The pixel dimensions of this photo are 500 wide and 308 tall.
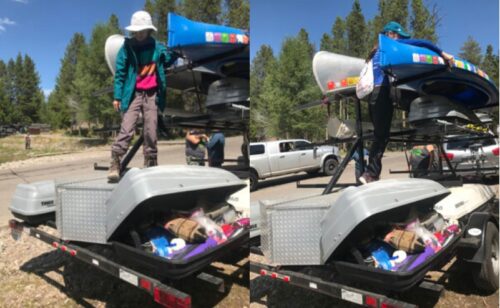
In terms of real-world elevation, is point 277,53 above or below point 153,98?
above

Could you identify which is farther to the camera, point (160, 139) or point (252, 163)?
point (160, 139)

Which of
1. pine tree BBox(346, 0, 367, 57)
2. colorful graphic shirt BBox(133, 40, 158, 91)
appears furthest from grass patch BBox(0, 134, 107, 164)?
pine tree BBox(346, 0, 367, 57)

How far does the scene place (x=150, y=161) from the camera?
177 centimetres

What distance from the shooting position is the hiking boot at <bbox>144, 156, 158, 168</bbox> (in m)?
1.75

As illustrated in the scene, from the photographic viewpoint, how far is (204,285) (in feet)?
5.53

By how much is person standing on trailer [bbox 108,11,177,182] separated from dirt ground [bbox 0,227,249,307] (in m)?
0.56

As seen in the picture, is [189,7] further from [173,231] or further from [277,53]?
[173,231]

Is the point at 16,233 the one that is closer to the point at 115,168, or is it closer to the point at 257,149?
the point at 115,168

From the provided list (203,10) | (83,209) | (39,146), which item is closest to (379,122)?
(203,10)

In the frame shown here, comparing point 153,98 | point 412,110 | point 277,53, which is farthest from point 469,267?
point 153,98

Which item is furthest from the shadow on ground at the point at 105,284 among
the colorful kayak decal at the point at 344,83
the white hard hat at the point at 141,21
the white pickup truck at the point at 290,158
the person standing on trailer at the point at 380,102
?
the white hard hat at the point at 141,21

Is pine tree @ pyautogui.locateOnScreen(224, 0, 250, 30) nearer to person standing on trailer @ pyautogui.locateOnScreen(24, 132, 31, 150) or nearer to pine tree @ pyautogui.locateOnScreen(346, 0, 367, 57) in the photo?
pine tree @ pyautogui.locateOnScreen(346, 0, 367, 57)

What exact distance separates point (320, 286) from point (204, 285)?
0.46 m

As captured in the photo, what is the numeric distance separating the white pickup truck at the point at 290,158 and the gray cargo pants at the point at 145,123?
1.58 ft
